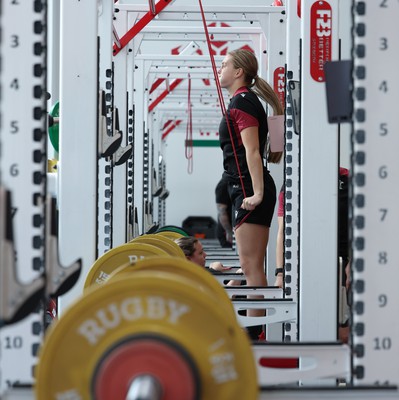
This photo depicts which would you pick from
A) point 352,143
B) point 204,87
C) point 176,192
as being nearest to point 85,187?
point 352,143

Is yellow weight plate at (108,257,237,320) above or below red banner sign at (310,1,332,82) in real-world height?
below

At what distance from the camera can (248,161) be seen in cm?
404

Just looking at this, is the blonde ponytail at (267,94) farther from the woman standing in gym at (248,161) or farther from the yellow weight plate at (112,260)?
the yellow weight plate at (112,260)

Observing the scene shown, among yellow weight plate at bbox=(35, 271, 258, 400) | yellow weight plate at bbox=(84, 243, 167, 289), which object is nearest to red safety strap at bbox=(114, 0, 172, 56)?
yellow weight plate at bbox=(84, 243, 167, 289)

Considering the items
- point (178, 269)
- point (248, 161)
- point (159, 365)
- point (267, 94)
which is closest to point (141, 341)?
point (159, 365)

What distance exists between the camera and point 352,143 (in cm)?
205

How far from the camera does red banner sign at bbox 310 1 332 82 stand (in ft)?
11.6

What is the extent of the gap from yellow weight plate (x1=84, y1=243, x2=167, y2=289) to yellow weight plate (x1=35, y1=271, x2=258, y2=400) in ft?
4.09

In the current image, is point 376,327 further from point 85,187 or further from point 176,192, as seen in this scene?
point 176,192

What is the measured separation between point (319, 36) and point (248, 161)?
72 cm

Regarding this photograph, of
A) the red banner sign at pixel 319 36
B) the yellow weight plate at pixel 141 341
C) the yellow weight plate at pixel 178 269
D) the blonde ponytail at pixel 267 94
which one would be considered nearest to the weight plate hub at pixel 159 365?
the yellow weight plate at pixel 141 341

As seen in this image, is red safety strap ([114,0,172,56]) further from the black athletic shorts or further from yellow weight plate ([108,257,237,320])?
yellow weight plate ([108,257,237,320])

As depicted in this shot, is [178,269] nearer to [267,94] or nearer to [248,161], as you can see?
[248,161]

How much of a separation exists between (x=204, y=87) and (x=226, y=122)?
689 cm
